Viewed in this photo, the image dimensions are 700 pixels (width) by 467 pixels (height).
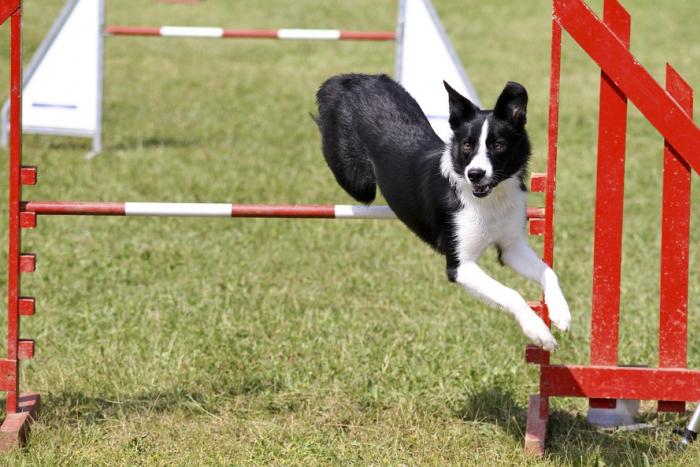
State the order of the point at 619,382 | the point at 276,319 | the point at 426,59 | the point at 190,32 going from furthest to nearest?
the point at 190,32, the point at 426,59, the point at 276,319, the point at 619,382

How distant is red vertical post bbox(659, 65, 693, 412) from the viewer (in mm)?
4246

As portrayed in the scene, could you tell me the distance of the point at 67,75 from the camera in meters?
10.2

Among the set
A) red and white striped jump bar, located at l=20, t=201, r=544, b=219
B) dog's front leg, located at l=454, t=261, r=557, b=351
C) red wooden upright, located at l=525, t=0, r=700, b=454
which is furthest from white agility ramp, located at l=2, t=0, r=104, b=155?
red wooden upright, located at l=525, t=0, r=700, b=454

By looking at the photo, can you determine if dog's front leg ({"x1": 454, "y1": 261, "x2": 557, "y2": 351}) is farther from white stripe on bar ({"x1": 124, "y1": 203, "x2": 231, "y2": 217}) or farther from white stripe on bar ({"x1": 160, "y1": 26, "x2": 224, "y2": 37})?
white stripe on bar ({"x1": 160, "y1": 26, "x2": 224, "y2": 37})

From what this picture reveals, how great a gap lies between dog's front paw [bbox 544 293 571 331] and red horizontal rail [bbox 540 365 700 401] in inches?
12.8

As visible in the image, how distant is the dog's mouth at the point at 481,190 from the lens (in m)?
4.07

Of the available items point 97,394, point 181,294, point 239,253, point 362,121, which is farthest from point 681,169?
point 239,253

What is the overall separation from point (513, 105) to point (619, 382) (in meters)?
1.15

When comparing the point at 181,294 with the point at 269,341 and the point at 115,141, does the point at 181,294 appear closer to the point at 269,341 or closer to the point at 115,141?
the point at 269,341

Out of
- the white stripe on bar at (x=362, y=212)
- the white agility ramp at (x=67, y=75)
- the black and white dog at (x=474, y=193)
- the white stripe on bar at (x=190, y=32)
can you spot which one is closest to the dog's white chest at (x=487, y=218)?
the black and white dog at (x=474, y=193)

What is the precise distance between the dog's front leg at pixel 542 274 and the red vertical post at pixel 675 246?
444 mm

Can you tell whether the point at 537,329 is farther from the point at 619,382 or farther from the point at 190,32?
the point at 190,32

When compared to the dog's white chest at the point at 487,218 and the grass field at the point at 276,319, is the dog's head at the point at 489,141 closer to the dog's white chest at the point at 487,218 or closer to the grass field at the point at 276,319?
the dog's white chest at the point at 487,218

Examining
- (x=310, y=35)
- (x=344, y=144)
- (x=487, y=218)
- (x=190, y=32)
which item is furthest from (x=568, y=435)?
(x=190, y=32)
